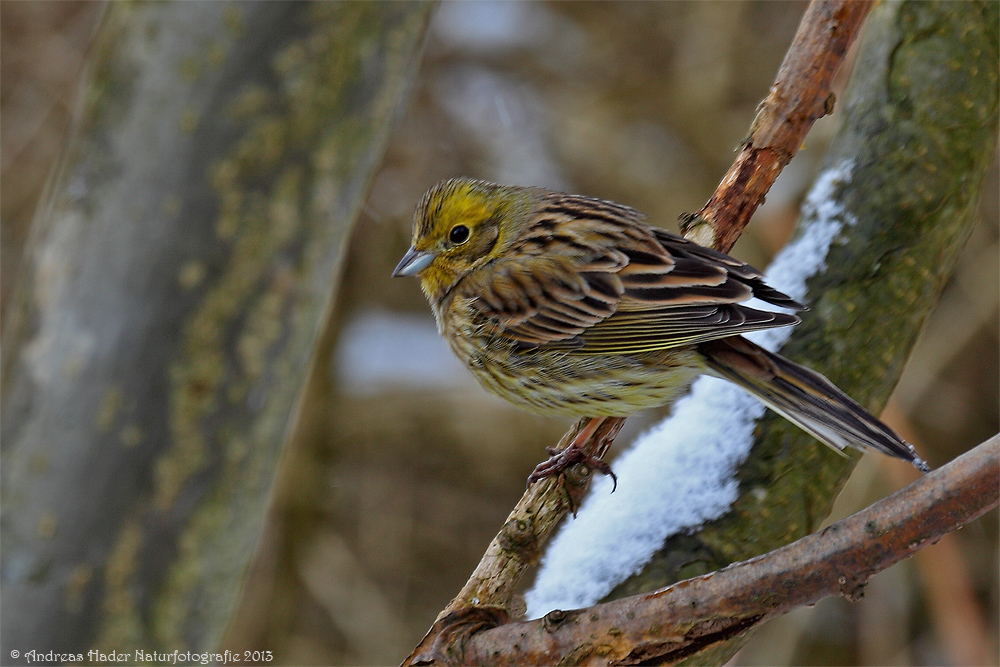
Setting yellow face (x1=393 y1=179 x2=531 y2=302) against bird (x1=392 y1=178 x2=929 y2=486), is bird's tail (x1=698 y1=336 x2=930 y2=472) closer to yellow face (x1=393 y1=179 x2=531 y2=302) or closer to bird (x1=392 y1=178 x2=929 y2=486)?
bird (x1=392 y1=178 x2=929 y2=486)

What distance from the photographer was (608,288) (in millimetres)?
2836

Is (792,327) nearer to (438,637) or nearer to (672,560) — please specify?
(672,560)

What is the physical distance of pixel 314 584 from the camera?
20.6ft

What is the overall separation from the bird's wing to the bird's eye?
138 millimetres

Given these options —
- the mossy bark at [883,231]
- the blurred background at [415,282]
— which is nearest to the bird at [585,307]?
the mossy bark at [883,231]

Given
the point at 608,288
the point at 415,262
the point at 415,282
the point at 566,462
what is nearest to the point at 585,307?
the point at 608,288

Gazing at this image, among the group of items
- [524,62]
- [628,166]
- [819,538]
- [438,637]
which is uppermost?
[524,62]

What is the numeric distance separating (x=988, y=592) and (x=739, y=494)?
3.91 m

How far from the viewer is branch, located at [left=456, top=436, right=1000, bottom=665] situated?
1.58 meters

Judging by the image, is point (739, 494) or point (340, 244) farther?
point (340, 244)

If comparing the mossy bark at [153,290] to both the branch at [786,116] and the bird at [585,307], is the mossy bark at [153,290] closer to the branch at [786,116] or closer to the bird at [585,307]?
the bird at [585,307]

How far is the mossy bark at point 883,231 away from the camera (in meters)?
2.44

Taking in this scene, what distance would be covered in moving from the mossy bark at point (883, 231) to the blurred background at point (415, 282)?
2.65 m

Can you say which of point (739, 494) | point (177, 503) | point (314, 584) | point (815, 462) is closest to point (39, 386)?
point (177, 503)
